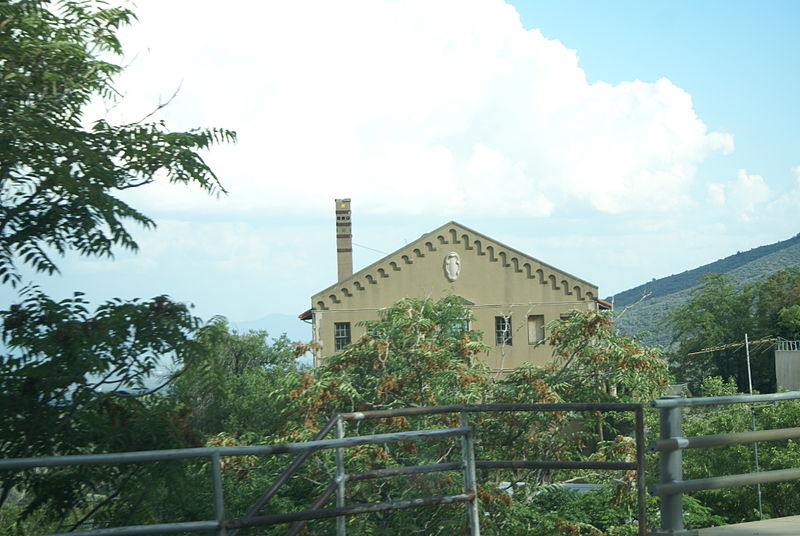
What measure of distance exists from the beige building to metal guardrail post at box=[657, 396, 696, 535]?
142ft

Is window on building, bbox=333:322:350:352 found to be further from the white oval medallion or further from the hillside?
the hillside

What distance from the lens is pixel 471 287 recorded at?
163ft

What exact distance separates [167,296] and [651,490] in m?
3.69

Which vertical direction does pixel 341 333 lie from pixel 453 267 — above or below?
below

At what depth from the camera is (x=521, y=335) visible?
1950 inches

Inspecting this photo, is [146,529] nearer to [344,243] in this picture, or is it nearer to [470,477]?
[470,477]

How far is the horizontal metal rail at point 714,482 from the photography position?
5.36m

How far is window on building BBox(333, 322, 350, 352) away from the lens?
48.8 meters

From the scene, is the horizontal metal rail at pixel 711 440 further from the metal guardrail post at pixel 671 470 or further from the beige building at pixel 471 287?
the beige building at pixel 471 287

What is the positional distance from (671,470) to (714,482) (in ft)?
1.04

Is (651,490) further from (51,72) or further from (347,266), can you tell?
(347,266)

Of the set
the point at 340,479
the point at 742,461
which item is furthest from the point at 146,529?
the point at 742,461

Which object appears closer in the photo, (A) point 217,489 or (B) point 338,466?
(A) point 217,489

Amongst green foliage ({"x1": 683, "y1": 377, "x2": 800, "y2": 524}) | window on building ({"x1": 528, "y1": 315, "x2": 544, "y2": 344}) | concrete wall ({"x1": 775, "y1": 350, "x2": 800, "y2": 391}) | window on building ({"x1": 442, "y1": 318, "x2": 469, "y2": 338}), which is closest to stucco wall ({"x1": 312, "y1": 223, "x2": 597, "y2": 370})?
window on building ({"x1": 528, "y1": 315, "x2": 544, "y2": 344})
